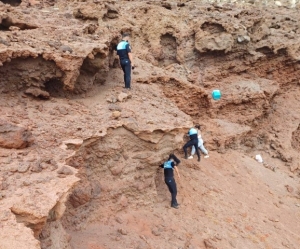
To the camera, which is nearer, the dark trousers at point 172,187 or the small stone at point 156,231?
the small stone at point 156,231

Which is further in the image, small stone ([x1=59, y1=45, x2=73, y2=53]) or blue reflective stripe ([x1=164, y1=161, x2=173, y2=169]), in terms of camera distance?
blue reflective stripe ([x1=164, y1=161, x2=173, y2=169])

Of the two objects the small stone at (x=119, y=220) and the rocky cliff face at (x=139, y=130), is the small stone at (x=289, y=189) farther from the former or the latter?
the small stone at (x=119, y=220)

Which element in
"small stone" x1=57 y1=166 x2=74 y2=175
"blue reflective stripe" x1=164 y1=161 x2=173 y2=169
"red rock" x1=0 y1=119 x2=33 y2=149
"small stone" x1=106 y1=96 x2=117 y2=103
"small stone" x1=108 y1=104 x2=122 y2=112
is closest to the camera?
"small stone" x1=57 y1=166 x2=74 y2=175

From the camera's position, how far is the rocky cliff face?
4.96 meters

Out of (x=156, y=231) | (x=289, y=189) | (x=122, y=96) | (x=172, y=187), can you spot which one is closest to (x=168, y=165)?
(x=172, y=187)

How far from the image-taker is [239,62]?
12.1 meters

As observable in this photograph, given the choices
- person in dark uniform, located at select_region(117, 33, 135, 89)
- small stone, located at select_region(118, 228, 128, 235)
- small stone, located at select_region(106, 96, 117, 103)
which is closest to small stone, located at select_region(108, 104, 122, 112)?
small stone, located at select_region(106, 96, 117, 103)

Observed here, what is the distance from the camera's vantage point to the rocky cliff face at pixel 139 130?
4957 millimetres

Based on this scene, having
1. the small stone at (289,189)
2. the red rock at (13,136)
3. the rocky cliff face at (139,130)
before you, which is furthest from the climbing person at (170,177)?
the small stone at (289,189)

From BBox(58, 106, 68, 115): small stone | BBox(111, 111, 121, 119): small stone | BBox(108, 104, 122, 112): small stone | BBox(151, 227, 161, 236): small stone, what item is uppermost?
BBox(58, 106, 68, 115): small stone

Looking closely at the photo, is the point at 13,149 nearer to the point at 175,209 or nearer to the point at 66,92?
the point at 66,92

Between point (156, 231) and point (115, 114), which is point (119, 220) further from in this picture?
point (115, 114)

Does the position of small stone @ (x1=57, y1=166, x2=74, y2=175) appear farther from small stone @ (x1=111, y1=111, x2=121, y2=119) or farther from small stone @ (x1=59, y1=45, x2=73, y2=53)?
small stone @ (x1=59, y1=45, x2=73, y2=53)

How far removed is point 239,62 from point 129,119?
6.87 meters
